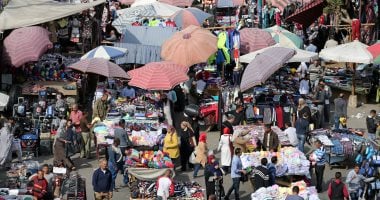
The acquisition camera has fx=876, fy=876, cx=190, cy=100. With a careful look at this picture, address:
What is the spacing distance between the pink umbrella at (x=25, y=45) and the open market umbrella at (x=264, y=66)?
5892 mm

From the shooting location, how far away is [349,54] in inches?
971

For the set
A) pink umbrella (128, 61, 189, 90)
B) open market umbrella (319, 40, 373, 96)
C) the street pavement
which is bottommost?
the street pavement

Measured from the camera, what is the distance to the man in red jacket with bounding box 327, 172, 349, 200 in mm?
17047

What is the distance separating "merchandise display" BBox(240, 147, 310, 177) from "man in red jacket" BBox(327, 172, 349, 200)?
1.07 m

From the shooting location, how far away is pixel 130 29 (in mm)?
27750

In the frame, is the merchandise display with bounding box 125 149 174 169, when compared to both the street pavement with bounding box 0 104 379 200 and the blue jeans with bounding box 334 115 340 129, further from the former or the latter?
the blue jeans with bounding box 334 115 340 129

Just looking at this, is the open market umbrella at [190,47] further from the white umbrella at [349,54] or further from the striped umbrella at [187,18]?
the striped umbrella at [187,18]

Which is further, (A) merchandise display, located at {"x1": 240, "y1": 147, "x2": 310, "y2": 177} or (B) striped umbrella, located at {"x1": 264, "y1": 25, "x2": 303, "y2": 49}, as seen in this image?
(B) striped umbrella, located at {"x1": 264, "y1": 25, "x2": 303, "y2": 49}

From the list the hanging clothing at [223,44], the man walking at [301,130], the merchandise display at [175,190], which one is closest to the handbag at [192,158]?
the merchandise display at [175,190]

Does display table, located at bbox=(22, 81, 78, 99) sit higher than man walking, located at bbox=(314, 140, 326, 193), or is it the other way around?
display table, located at bbox=(22, 81, 78, 99)

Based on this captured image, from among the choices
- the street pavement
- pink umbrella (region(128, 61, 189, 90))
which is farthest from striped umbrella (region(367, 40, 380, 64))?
pink umbrella (region(128, 61, 189, 90))

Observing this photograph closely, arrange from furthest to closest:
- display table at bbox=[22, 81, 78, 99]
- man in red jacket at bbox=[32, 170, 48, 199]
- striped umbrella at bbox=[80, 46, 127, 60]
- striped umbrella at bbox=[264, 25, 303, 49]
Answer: striped umbrella at bbox=[264, 25, 303, 49], striped umbrella at bbox=[80, 46, 127, 60], display table at bbox=[22, 81, 78, 99], man in red jacket at bbox=[32, 170, 48, 199]

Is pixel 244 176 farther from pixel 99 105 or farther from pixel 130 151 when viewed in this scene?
pixel 99 105

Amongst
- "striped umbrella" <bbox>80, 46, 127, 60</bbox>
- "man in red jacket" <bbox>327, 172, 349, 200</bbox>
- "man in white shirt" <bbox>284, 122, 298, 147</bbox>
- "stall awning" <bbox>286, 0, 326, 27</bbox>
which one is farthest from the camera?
"stall awning" <bbox>286, 0, 326, 27</bbox>
